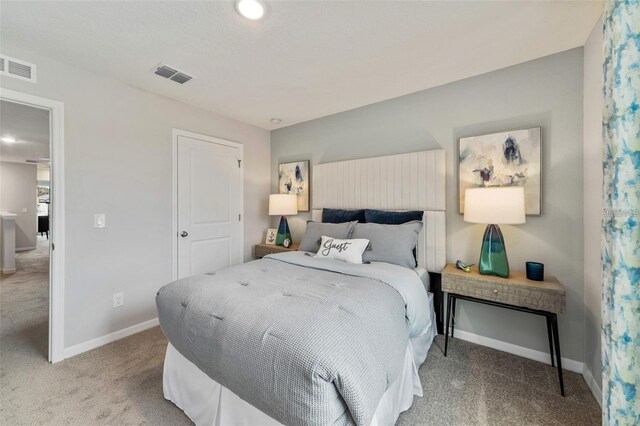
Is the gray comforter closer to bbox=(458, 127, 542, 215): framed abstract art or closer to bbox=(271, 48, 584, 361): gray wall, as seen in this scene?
bbox=(271, 48, 584, 361): gray wall

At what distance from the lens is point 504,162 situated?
224 centimetres

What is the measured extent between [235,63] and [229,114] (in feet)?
4.20

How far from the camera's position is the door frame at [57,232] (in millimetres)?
2152

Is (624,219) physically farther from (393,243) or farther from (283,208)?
(283,208)

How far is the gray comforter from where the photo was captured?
0.96 m

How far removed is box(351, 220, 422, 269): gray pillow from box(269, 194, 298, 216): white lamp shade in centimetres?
136

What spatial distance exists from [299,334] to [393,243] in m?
1.46

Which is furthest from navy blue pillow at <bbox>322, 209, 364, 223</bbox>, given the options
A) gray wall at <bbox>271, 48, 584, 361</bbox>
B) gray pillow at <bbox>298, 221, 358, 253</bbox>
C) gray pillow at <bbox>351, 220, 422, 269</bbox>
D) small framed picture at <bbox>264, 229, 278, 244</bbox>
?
small framed picture at <bbox>264, 229, 278, 244</bbox>

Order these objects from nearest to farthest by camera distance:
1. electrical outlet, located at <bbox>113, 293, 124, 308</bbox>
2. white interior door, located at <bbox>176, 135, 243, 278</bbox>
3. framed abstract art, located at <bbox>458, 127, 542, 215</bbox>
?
framed abstract art, located at <bbox>458, 127, 542, 215</bbox>
electrical outlet, located at <bbox>113, 293, 124, 308</bbox>
white interior door, located at <bbox>176, 135, 243, 278</bbox>

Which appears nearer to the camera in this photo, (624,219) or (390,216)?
(624,219)

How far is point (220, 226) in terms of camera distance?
11.2 feet

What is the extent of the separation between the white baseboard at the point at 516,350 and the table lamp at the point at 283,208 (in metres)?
2.29

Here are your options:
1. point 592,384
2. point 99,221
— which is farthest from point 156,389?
point 592,384

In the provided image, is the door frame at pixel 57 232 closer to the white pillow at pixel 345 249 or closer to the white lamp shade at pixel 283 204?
the white lamp shade at pixel 283 204
